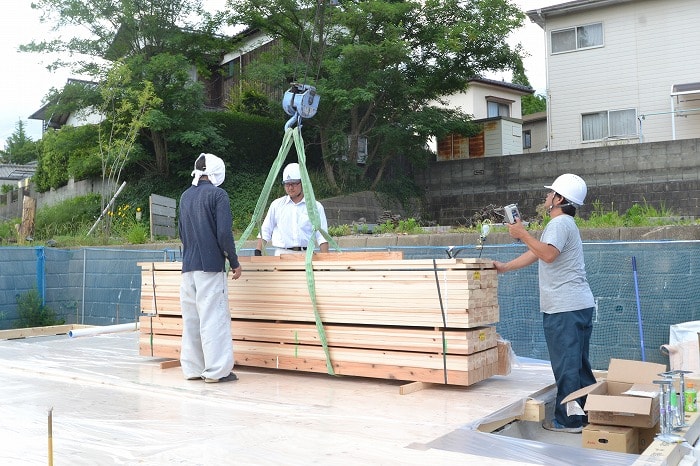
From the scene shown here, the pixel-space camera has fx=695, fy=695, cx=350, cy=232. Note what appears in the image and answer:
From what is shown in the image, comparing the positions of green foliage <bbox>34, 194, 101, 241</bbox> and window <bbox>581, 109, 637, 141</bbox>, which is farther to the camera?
window <bbox>581, 109, 637, 141</bbox>

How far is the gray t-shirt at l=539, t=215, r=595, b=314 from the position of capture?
5305 mm

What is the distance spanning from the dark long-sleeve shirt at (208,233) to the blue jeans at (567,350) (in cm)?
291

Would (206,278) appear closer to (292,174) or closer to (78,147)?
(292,174)

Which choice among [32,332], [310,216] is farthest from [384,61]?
[310,216]

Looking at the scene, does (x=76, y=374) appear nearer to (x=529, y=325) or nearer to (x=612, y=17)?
(x=529, y=325)

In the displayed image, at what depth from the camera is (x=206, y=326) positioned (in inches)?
253

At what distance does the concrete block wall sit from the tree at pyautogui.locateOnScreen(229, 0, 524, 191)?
1.47 meters

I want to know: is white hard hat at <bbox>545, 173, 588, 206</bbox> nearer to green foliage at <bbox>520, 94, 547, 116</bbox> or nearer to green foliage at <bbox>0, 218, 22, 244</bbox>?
green foliage at <bbox>0, 218, 22, 244</bbox>

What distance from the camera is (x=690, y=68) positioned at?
72.8 ft

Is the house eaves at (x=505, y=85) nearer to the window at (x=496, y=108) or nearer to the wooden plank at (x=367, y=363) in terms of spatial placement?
the window at (x=496, y=108)

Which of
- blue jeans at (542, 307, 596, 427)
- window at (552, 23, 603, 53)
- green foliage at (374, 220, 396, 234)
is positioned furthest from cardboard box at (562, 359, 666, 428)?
window at (552, 23, 603, 53)

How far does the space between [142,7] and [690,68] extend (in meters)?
17.2

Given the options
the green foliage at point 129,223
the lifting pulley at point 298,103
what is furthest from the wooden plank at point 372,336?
the green foliage at point 129,223

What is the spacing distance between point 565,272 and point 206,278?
318 centimetres
